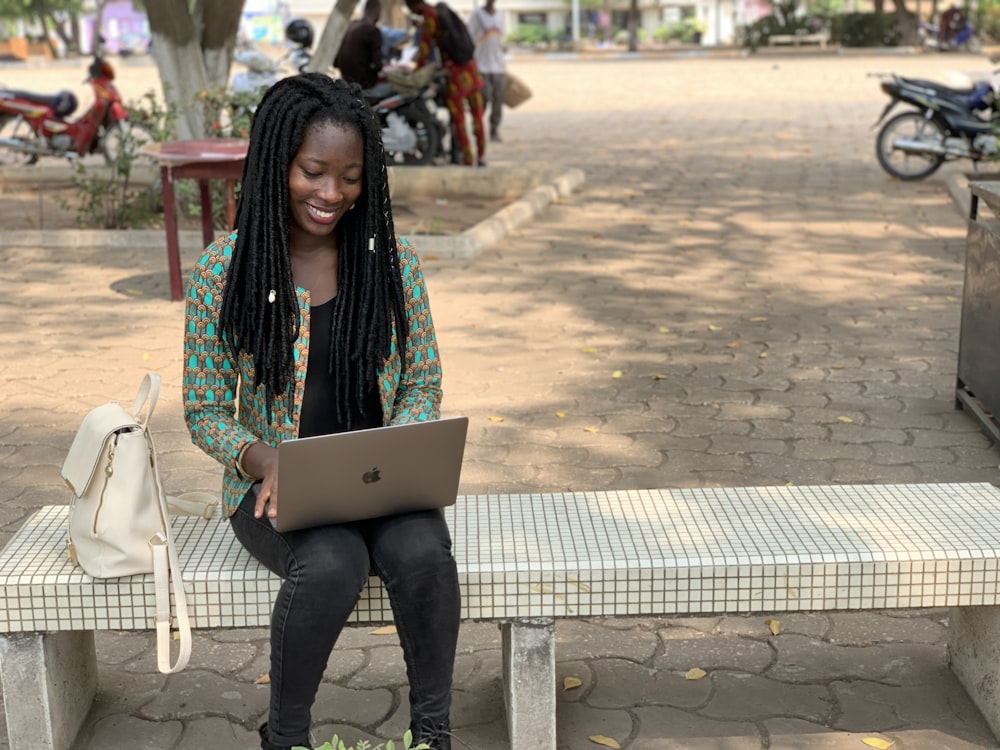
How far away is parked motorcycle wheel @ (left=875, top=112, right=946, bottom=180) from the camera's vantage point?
38.7 ft

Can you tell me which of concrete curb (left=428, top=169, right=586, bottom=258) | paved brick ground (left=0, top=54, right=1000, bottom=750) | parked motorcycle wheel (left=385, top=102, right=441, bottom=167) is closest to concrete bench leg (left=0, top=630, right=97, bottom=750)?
paved brick ground (left=0, top=54, right=1000, bottom=750)

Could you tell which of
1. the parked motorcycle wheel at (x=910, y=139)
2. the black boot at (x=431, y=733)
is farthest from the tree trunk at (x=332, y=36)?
the black boot at (x=431, y=733)

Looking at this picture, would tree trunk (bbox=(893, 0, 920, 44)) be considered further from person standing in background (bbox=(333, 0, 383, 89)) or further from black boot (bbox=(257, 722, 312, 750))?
black boot (bbox=(257, 722, 312, 750))

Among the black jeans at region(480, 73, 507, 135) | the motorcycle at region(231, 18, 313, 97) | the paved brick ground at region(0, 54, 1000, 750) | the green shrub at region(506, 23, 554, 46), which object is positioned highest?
the motorcycle at region(231, 18, 313, 97)

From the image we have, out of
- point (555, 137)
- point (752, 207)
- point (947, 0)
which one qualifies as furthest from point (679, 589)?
point (947, 0)

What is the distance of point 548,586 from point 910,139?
9.93m

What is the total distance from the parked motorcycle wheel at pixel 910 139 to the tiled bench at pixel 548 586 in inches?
366

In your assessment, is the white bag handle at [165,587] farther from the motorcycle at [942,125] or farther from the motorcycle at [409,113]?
the motorcycle at [942,125]

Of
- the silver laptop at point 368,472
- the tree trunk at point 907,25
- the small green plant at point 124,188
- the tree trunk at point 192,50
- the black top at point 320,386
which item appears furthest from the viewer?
the tree trunk at point 907,25

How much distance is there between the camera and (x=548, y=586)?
290 centimetres

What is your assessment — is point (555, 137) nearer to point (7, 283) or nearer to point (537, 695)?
point (7, 283)

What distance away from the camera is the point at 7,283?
317 inches

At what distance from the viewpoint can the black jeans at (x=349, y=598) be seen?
2.71m

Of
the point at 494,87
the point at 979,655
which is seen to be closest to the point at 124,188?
the point at 494,87
